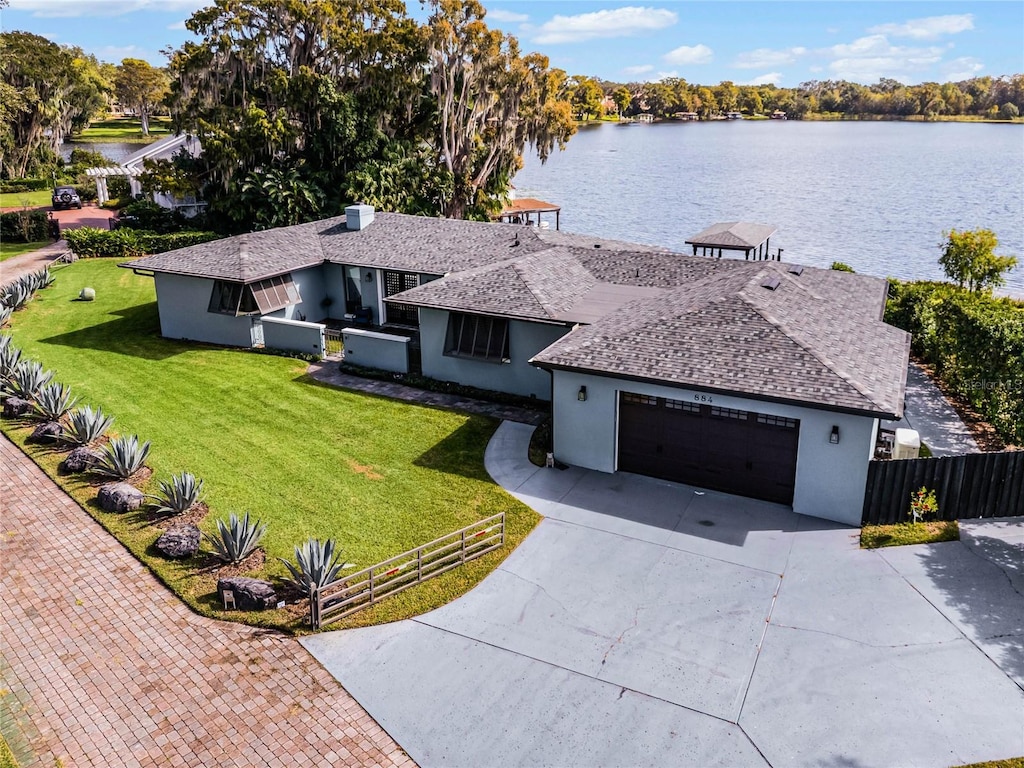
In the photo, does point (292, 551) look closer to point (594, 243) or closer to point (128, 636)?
point (128, 636)

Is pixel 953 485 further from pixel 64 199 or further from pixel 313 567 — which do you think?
pixel 64 199

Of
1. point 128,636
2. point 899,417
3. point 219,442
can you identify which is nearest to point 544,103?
point 219,442

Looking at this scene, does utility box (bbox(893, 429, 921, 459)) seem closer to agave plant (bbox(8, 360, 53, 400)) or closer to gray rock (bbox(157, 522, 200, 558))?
gray rock (bbox(157, 522, 200, 558))

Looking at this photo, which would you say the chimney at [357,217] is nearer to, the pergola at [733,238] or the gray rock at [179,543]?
the pergola at [733,238]

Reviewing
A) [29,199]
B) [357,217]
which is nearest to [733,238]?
[357,217]

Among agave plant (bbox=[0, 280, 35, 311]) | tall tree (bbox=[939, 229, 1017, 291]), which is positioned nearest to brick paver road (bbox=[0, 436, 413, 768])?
agave plant (bbox=[0, 280, 35, 311])
